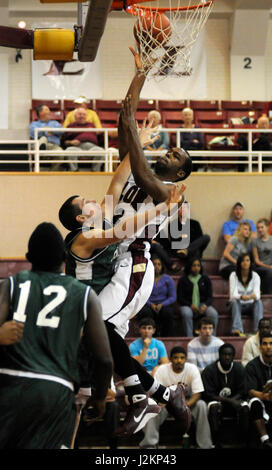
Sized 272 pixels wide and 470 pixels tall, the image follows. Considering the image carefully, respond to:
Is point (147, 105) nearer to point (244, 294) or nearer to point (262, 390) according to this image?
point (244, 294)

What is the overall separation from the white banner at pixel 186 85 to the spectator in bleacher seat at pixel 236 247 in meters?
6.08

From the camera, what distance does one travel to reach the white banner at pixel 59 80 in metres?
17.9

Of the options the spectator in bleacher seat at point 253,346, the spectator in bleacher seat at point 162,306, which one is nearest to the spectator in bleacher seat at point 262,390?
the spectator in bleacher seat at point 253,346

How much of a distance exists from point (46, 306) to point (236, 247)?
28.9 feet

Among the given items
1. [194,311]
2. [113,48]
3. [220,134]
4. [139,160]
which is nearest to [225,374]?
[194,311]

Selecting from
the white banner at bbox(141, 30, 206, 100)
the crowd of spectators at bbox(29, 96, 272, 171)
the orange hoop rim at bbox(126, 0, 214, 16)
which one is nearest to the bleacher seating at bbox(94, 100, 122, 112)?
the white banner at bbox(141, 30, 206, 100)

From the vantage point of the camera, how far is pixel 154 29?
642 cm

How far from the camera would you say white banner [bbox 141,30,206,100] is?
712 inches

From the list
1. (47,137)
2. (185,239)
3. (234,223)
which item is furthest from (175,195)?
(47,137)

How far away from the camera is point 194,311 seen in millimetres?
11570

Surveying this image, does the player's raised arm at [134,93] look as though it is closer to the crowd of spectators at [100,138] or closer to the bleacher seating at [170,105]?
the crowd of spectators at [100,138]

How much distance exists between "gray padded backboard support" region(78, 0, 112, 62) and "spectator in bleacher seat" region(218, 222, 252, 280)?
7.26 meters

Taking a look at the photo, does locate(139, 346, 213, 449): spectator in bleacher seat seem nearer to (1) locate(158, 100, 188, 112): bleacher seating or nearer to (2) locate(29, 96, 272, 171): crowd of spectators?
(2) locate(29, 96, 272, 171): crowd of spectators

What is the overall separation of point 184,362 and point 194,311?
1.54 m
